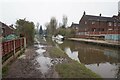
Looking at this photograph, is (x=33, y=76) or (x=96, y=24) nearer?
(x=33, y=76)

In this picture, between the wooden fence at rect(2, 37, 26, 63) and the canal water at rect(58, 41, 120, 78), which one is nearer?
the wooden fence at rect(2, 37, 26, 63)

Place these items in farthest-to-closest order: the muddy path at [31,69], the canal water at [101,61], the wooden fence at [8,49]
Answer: the canal water at [101,61], the wooden fence at [8,49], the muddy path at [31,69]

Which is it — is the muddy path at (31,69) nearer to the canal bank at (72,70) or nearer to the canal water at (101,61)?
the canal bank at (72,70)

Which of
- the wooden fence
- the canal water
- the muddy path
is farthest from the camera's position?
the canal water

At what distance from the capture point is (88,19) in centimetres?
5944

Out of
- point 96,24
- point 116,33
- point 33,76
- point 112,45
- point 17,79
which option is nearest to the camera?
point 17,79

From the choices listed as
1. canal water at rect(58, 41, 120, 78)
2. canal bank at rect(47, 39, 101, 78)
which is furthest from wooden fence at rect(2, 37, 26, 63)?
canal water at rect(58, 41, 120, 78)

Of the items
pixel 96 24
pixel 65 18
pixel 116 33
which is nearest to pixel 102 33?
pixel 116 33

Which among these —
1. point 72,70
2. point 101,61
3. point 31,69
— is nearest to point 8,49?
point 31,69

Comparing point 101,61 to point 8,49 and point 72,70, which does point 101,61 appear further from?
point 8,49

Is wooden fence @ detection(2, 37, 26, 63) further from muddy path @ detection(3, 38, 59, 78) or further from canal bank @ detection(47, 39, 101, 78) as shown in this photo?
canal bank @ detection(47, 39, 101, 78)

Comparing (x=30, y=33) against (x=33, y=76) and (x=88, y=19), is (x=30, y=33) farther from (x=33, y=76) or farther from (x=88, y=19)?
(x=88, y=19)

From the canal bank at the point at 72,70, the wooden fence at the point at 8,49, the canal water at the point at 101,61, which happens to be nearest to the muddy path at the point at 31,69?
the canal bank at the point at 72,70

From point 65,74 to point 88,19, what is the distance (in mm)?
53466
